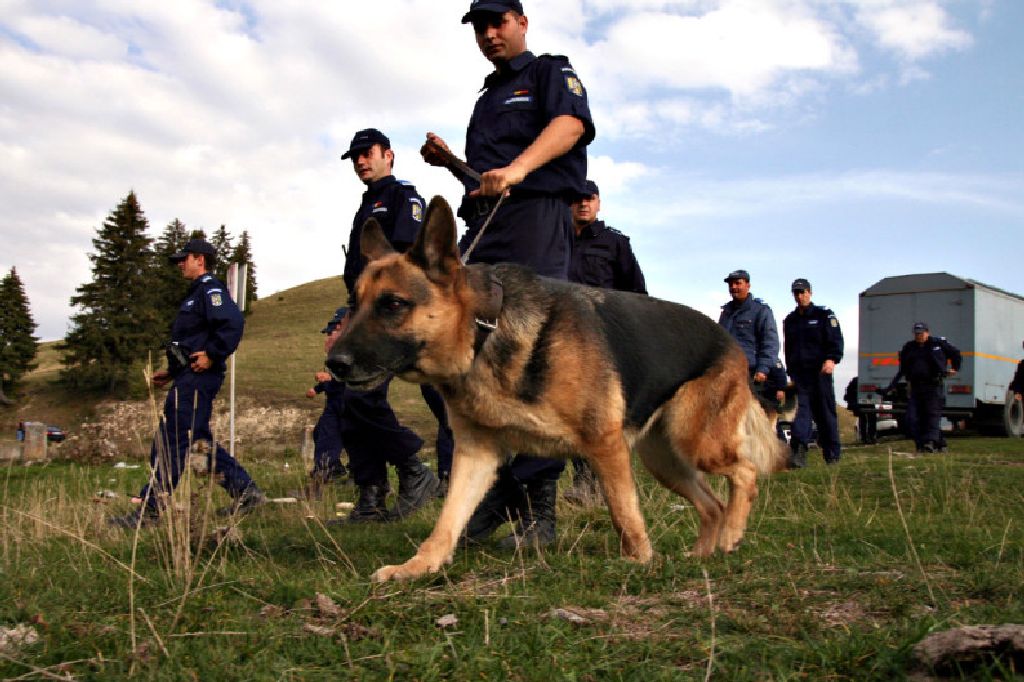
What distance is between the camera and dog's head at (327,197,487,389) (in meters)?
3.44

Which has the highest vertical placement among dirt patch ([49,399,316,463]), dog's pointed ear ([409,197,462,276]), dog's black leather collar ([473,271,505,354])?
dog's pointed ear ([409,197,462,276])

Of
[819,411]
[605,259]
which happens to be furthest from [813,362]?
[605,259]

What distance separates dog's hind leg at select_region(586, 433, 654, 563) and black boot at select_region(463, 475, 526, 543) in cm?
100

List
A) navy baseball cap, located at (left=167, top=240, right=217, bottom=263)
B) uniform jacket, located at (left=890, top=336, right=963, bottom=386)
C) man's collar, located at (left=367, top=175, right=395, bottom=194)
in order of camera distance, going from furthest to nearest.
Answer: uniform jacket, located at (left=890, top=336, right=963, bottom=386)
navy baseball cap, located at (left=167, top=240, right=217, bottom=263)
man's collar, located at (left=367, top=175, right=395, bottom=194)

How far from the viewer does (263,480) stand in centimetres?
1073

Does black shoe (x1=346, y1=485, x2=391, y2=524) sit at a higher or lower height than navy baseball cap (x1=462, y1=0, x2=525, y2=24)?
lower

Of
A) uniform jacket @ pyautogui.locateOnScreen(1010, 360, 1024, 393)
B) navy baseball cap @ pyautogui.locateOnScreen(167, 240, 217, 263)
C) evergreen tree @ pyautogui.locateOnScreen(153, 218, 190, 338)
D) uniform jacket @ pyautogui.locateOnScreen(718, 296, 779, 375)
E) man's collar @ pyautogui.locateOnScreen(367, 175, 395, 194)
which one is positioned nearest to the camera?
man's collar @ pyautogui.locateOnScreen(367, 175, 395, 194)

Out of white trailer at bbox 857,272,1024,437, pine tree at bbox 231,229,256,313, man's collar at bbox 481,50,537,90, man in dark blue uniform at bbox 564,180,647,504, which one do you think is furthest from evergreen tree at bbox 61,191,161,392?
man's collar at bbox 481,50,537,90

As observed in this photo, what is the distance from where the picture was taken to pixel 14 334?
168ft

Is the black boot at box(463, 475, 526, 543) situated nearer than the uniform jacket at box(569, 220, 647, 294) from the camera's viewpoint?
Yes

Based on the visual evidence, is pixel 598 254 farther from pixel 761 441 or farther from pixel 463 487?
pixel 463 487

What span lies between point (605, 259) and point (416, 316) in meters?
4.80

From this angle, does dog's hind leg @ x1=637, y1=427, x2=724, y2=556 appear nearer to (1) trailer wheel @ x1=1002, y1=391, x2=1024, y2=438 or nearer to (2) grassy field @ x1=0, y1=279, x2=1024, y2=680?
(2) grassy field @ x1=0, y1=279, x2=1024, y2=680

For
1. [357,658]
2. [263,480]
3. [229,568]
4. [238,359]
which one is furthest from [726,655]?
[238,359]
